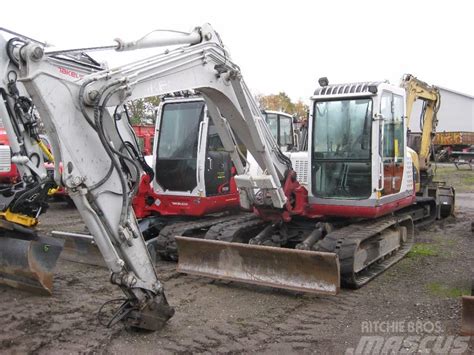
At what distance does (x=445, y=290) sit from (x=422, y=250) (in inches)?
84.8

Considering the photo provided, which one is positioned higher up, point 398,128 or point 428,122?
point 428,122

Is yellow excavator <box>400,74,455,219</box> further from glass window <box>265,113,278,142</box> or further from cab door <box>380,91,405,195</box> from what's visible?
cab door <box>380,91,405,195</box>

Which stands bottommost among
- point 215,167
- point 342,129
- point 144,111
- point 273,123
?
point 215,167

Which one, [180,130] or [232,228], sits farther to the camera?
[180,130]

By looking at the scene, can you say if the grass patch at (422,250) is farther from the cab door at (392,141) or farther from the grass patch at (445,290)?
the grass patch at (445,290)

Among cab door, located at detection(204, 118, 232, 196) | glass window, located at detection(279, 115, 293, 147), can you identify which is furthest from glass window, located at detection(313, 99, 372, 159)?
glass window, located at detection(279, 115, 293, 147)

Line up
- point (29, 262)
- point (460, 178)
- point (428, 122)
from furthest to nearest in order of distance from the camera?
1. point (460, 178)
2. point (428, 122)
3. point (29, 262)

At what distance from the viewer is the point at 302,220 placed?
7.25 metres

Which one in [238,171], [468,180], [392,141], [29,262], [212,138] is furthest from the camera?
[468,180]

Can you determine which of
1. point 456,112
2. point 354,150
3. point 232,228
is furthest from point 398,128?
point 456,112

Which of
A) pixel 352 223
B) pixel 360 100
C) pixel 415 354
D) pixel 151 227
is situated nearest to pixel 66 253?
pixel 151 227

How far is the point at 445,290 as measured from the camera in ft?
19.7

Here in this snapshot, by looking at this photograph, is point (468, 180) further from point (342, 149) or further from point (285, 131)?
point (342, 149)

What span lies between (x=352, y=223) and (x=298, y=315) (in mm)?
2154
